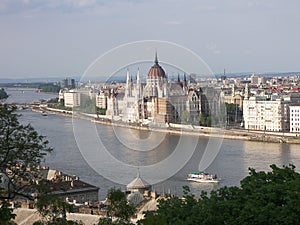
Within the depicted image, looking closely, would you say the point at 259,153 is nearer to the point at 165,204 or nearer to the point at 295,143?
the point at 295,143

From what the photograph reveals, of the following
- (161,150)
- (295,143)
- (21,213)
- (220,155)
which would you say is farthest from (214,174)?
(295,143)

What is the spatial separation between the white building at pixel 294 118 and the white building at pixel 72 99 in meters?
12.0

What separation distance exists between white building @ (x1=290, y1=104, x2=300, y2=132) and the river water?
6.82 feet

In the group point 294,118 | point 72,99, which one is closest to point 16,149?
point 294,118

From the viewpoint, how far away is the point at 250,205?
303 cm

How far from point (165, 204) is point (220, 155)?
754cm

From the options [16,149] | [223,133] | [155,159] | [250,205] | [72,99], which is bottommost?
[223,133]

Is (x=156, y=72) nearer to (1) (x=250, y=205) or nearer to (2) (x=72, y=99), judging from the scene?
(1) (x=250, y=205)

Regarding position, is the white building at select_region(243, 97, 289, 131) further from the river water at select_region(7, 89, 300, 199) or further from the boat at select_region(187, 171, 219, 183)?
the boat at select_region(187, 171, 219, 183)

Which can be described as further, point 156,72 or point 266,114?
point 266,114

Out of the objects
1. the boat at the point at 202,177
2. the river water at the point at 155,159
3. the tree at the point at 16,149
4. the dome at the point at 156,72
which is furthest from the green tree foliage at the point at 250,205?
the dome at the point at 156,72

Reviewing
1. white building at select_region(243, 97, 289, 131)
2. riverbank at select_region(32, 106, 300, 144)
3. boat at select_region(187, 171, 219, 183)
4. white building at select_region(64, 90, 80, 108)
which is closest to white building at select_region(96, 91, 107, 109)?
white building at select_region(64, 90, 80, 108)

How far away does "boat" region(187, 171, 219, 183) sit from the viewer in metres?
8.16

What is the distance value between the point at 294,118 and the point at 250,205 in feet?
42.7
